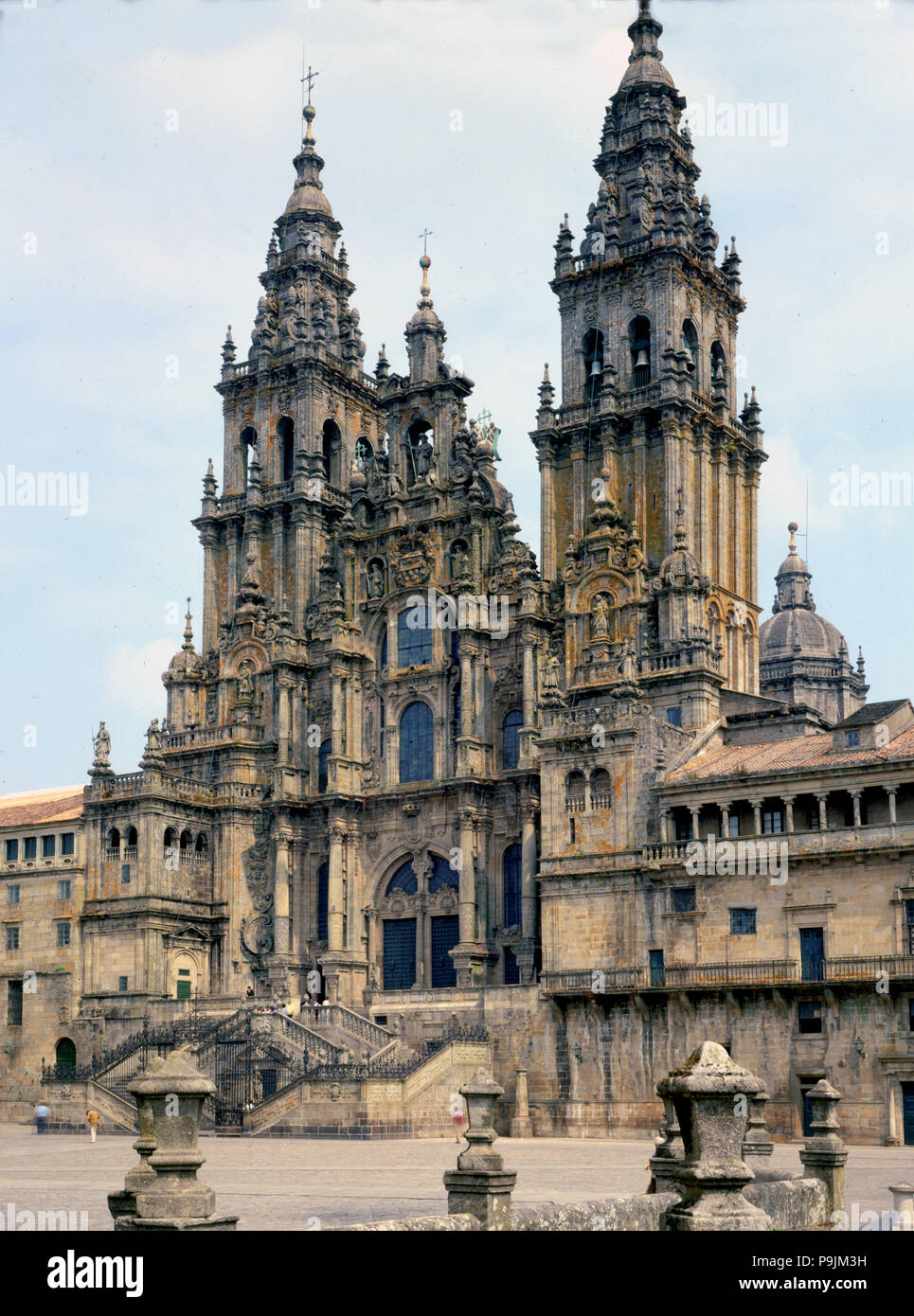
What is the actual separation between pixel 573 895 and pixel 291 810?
19.1 metres

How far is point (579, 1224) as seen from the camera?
1861 centimetres

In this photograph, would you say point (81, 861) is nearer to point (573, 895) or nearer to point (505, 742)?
point (505, 742)

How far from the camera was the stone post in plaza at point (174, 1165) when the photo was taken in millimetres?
15289

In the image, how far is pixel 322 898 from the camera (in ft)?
238

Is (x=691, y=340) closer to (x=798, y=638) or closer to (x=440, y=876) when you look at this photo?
(x=440, y=876)

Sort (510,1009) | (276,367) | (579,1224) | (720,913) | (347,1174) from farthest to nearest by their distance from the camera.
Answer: (276,367) → (510,1009) → (720,913) → (347,1174) → (579,1224)

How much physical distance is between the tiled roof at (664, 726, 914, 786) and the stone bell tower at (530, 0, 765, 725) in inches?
164

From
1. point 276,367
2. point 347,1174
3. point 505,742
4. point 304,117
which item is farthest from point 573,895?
point 304,117

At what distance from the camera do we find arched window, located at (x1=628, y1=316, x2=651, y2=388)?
6919 cm

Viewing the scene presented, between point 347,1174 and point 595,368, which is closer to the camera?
point 347,1174

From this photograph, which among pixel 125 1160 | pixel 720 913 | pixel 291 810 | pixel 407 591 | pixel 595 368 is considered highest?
pixel 595 368

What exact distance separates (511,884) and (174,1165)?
170 ft

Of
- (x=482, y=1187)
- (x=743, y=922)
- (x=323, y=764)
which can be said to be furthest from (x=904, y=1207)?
(x=323, y=764)

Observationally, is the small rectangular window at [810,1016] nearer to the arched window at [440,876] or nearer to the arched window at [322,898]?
the arched window at [440,876]
